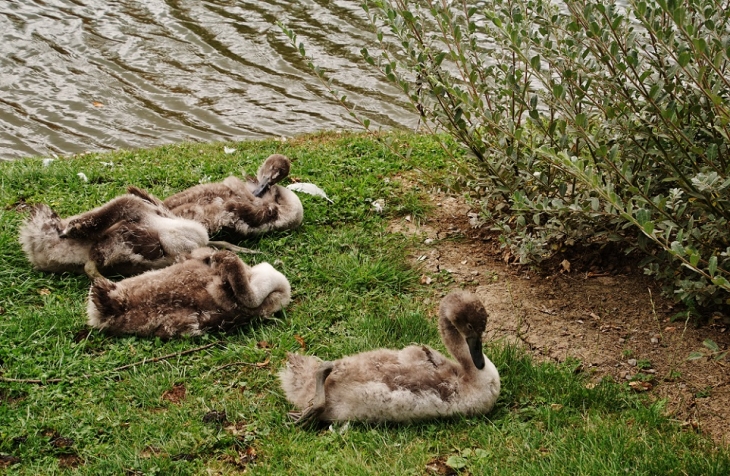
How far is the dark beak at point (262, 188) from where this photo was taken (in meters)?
7.33

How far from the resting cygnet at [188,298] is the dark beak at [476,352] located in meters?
1.72

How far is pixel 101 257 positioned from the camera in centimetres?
619

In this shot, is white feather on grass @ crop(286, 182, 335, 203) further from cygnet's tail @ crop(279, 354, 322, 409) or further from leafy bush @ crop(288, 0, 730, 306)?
cygnet's tail @ crop(279, 354, 322, 409)

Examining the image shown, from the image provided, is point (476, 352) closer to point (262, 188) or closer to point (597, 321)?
point (597, 321)

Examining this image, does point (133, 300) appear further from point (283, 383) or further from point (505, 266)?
point (505, 266)

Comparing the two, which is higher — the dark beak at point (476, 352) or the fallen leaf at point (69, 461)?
the dark beak at point (476, 352)

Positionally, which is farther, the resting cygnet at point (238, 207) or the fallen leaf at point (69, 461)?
the resting cygnet at point (238, 207)

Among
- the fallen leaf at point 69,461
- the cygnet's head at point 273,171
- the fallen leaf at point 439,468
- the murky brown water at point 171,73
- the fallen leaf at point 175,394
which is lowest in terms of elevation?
the murky brown water at point 171,73

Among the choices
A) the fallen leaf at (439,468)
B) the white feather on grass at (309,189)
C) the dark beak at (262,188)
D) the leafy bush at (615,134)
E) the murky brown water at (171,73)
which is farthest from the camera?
the murky brown water at (171,73)

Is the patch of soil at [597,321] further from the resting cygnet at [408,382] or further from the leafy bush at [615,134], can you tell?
the resting cygnet at [408,382]

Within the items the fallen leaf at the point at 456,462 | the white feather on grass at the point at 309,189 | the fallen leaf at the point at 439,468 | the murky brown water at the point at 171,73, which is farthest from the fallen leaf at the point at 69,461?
the murky brown water at the point at 171,73

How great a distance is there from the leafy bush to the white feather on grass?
168cm

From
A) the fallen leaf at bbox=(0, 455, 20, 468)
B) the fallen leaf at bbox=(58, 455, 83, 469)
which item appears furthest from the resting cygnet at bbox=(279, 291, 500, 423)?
the fallen leaf at bbox=(0, 455, 20, 468)

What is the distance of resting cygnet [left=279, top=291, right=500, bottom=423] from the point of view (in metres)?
4.70
